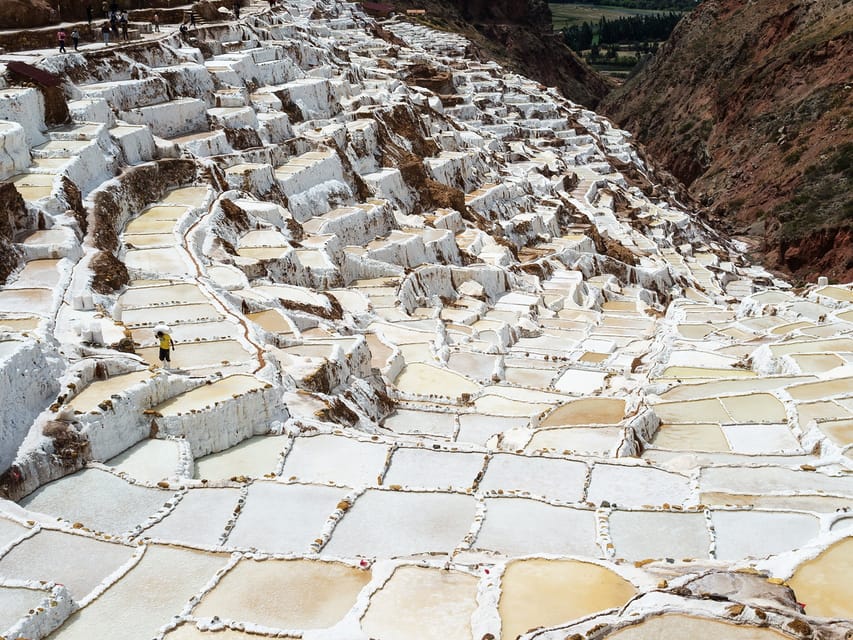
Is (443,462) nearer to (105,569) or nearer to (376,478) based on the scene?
(376,478)

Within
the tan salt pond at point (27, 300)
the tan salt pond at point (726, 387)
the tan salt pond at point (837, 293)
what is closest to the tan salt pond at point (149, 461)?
the tan salt pond at point (27, 300)

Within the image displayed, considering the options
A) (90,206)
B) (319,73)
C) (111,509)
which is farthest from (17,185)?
(319,73)

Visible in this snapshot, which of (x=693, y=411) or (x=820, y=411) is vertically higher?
(x=820, y=411)

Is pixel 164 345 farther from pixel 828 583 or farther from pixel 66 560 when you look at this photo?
pixel 828 583

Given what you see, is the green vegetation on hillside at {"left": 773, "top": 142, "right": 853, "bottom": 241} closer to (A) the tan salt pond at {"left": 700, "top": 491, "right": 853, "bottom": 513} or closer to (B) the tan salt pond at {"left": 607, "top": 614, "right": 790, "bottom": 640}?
(A) the tan salt pond at {"left": 700, "top": 491, "right": 853, "bottom": 513}

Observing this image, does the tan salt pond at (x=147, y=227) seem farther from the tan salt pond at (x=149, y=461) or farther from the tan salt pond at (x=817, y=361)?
the tan salt pond at (x=817, y=361)

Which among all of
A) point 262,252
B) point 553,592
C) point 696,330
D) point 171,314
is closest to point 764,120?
point 696,330
